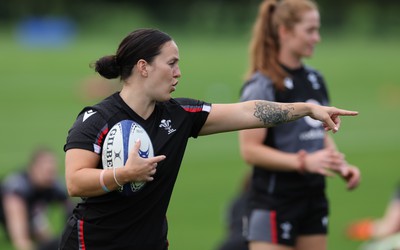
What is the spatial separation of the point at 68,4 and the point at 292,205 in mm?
49424

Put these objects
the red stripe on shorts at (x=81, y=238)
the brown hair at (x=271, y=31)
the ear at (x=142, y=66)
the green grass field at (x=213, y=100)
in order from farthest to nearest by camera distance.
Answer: the green grass field at (x=213, y=100), the brown hair at (x=271, y=31), the red stripe on shorts at (x=81, y=238), the ear at (x=142, y=66)

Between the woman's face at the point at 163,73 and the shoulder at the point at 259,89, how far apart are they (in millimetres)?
1395

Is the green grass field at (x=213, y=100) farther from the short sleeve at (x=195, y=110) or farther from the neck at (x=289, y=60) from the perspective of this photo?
the short sleeve at (x=195, y=110)

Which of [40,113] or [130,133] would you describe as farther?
[40,113]

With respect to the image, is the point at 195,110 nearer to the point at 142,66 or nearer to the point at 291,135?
the point at 142,66

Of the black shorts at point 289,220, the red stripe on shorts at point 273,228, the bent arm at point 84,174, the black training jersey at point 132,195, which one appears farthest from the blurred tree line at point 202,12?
the bent arm at point 84,174

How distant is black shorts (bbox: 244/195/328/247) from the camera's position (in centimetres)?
629

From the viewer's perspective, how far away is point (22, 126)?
2245 centimetres

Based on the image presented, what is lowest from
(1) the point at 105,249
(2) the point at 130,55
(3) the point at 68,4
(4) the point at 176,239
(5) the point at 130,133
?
(4) the point at 176,239

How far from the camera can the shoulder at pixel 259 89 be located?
6227 millimetres

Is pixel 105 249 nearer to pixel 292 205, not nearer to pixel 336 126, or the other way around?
pixel 336 126

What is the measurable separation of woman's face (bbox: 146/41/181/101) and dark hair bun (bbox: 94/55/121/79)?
20 cm

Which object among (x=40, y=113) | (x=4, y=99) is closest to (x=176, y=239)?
(x=40, y=113)

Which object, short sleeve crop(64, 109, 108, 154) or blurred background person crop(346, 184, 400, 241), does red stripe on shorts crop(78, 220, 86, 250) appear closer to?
short sleeve crop(64, 109, 108, 154)
